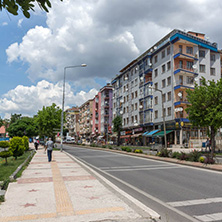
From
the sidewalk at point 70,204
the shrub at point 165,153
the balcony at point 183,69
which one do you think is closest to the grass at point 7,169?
the sidewalk at point 70,204

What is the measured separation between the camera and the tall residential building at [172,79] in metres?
43.2

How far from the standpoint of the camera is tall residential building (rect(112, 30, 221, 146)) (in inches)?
1700

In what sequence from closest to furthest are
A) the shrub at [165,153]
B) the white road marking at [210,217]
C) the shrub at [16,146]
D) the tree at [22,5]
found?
the tree at [22,5] < the white road marking at [210,217] < the shrub at [16,146] < the shrub at [165,153]

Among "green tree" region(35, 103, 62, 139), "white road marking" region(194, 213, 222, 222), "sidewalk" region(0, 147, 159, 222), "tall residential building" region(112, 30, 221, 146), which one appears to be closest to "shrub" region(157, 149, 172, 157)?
"sidewalk" region(0, 147, 159, 222)

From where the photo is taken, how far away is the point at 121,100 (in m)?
67.1

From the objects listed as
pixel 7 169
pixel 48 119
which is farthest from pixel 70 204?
pixel 48 119

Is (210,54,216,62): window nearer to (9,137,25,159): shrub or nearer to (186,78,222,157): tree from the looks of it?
(186,78,222,157): tree

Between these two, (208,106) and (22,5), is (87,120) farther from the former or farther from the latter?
(22,5)

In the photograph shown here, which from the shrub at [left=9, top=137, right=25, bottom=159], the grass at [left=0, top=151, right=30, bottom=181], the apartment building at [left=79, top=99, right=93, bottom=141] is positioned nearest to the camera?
the grass at [left=0, top=151, right=30, bottom=181]

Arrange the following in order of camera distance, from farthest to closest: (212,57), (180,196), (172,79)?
(212,57) < (172,79) < (180,196)

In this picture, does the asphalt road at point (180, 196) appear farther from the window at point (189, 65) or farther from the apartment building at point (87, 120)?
the apartment building at point (87, 120)

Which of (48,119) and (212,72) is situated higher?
(212,72)

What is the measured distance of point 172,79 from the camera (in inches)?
1746

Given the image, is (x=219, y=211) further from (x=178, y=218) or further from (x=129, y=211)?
(x=129, y=211)
